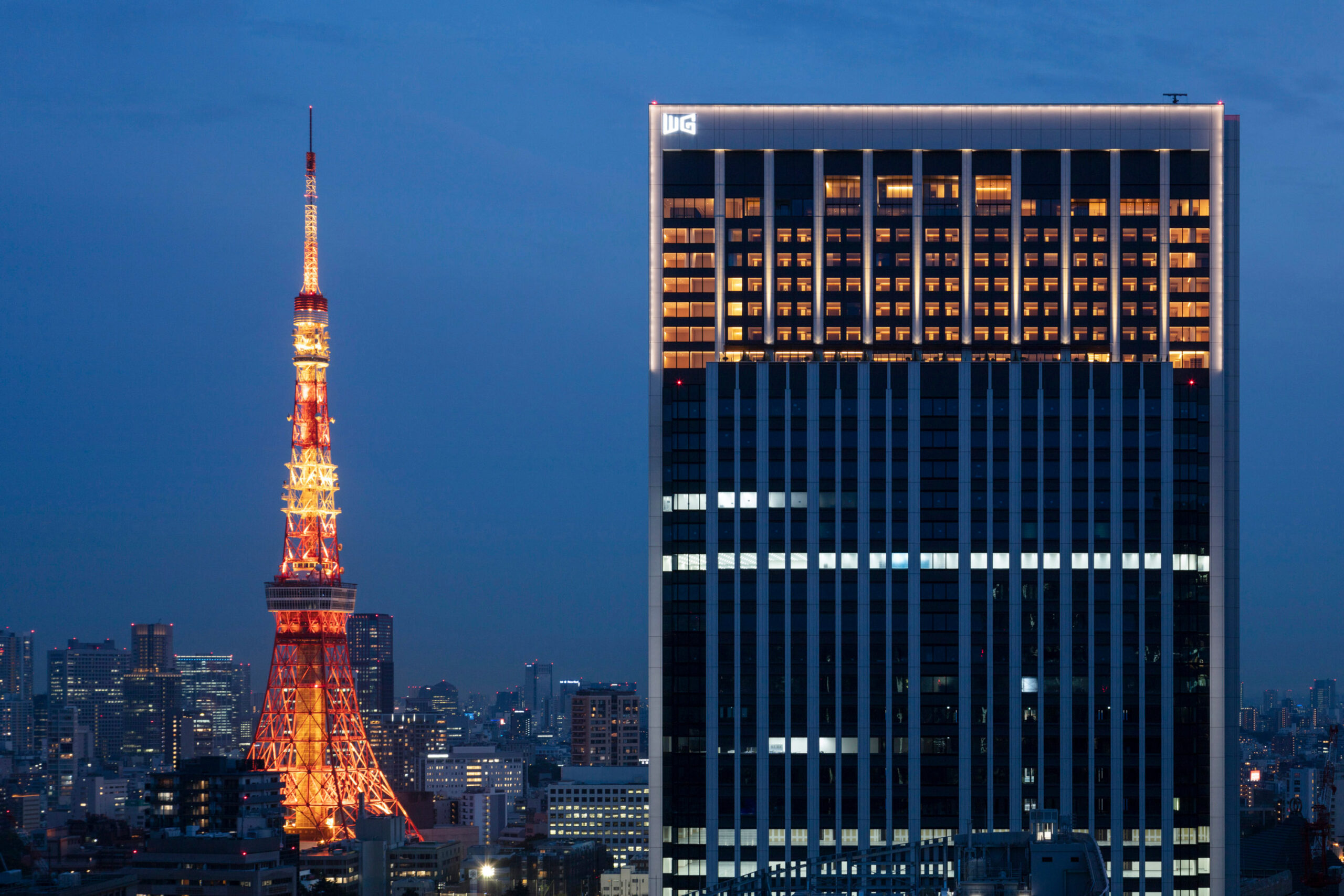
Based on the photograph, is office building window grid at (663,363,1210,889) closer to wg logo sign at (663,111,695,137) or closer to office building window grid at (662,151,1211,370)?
office building window grid at (662,151,1211,370)

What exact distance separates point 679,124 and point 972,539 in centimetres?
3826

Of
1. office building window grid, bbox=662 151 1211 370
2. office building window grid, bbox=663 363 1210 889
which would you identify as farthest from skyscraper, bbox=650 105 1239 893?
office building window grid, bbox=662 151 1211 370

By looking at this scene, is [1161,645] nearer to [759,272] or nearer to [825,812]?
[825,812]

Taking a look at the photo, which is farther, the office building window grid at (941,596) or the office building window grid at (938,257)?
the office building window grid at (938,257)

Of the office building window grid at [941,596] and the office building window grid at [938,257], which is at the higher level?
the office building window grid at [938,257]

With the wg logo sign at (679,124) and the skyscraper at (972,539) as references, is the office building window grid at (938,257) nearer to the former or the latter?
the skyscraper at (972,539)

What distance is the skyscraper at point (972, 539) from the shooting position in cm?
11338

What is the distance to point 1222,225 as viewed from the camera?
403 ft

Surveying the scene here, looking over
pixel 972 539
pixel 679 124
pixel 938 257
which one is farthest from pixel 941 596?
pixel 679 124

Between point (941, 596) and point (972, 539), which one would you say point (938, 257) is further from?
point (941, 596)

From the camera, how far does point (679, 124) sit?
12338 centimetres

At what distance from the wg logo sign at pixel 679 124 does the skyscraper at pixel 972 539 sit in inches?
10.7

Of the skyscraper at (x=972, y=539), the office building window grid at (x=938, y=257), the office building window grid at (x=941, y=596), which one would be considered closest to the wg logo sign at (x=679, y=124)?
the skyscraper at (x=972, y=539)

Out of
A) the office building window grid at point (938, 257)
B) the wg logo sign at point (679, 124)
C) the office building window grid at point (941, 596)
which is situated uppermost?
the wg logo sign at point (679, 124)
